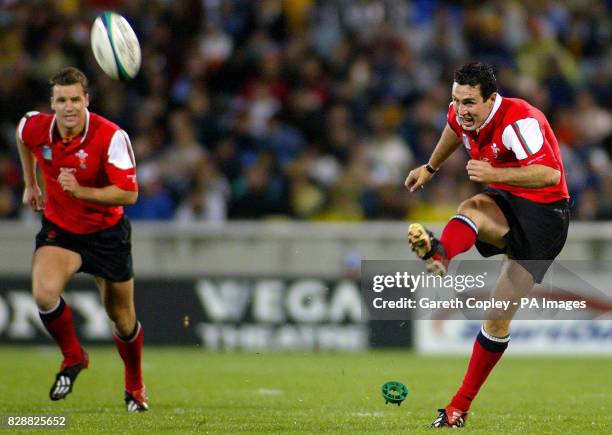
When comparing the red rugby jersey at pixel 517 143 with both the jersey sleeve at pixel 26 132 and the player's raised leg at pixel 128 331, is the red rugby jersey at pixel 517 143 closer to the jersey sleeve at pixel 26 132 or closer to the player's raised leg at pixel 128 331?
the player's raised leg at pixel 128 331

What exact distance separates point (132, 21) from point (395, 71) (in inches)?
146

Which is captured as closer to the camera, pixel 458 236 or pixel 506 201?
pixel 458 236

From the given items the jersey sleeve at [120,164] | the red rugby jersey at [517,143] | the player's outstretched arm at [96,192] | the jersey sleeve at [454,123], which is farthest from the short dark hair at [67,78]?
the red rugby jersey at [517,143]

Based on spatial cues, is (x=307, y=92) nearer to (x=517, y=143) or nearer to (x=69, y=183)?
(x=69, y=183)

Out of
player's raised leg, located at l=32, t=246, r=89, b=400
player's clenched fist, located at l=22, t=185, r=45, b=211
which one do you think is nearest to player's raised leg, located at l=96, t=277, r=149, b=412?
player's raised leg, located at l=32, t=246, r=89, b=400

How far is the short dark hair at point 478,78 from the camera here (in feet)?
22.9

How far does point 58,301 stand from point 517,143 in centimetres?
325

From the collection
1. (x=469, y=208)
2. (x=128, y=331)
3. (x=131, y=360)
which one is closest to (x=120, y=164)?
(x=128, y=331)

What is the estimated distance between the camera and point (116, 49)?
8.27m

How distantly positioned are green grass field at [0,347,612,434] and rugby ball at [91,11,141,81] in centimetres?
241

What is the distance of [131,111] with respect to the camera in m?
15.3

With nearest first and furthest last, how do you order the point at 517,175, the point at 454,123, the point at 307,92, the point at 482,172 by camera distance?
the point at 482,172 → the point at 517,175 → the point at 454,123 → the point at 307,92

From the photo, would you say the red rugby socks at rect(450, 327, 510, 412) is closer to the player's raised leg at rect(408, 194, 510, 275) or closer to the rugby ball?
the player's raised leg at rect(408, 194, 510, 275)

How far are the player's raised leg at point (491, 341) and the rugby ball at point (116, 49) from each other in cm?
305
